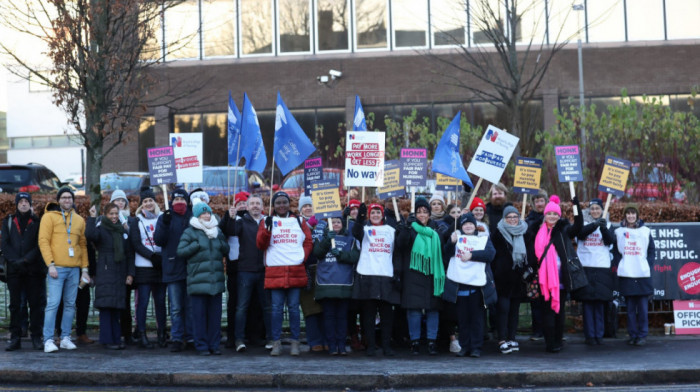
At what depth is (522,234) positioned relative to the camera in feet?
39.0

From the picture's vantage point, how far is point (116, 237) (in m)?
12.0

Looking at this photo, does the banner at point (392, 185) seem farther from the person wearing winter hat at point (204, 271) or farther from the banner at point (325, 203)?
the person wearing winter hat at point (204, 271)

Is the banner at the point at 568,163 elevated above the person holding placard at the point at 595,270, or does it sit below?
above

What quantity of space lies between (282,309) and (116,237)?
223 centimetres

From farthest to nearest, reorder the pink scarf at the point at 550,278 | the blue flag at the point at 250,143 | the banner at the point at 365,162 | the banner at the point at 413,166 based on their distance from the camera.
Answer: the blue flag at the point at 250,143
the banner at the point at 413,166
the banner at the point at 365,162
the pink scarf at the point at 550,278

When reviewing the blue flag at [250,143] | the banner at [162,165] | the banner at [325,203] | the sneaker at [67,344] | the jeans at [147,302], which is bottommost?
the sneaker at [67,344]

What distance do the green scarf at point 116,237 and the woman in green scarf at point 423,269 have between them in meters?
3.41

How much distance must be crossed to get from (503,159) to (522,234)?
1.42 metres

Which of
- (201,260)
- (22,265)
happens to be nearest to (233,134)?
(201,260)

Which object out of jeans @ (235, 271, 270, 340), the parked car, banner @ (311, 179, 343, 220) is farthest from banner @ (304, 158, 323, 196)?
the parked car

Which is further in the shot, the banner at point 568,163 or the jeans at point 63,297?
the banner at point 568,163

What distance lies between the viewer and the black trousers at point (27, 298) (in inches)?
464

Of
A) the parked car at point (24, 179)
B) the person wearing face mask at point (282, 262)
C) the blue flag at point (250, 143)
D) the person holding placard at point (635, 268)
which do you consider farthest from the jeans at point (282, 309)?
the parked car at point (24, 179)

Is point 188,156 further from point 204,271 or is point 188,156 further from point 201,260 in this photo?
point 204,271
